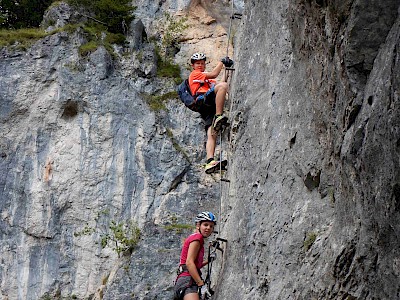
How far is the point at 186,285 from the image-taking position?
9.21 metres

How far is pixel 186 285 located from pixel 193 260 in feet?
1.19

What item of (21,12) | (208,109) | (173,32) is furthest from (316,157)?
(21,12)

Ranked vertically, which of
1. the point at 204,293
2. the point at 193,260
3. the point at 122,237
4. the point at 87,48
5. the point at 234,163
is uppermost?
the point at 87,48

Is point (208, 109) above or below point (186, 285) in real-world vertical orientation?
above

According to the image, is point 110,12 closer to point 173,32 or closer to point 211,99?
point 173,32

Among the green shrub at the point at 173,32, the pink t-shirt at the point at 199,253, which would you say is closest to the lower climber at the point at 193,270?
the pink t-shirt at the point at 199,253

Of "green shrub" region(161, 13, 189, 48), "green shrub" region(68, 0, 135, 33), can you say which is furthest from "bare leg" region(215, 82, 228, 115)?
"green shrub" region(68, 0, 135, 33)

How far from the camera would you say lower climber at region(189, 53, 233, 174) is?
10297mm

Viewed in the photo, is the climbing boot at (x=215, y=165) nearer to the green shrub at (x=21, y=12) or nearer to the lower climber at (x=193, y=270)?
the lower climber at (x=193, y=270)

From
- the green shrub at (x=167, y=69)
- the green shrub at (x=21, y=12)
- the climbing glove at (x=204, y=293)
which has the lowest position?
the climbing glove at (x=204, y=293)

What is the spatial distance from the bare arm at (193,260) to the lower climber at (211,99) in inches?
58.4

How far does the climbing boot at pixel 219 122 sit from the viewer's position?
10.1 metres

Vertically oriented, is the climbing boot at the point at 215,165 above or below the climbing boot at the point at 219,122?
below

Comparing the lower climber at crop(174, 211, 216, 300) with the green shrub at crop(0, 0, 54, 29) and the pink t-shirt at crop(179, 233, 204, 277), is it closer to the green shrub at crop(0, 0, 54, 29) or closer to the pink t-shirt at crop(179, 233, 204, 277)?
the pink t-shirt at crop(179, 233, 204, 277)
